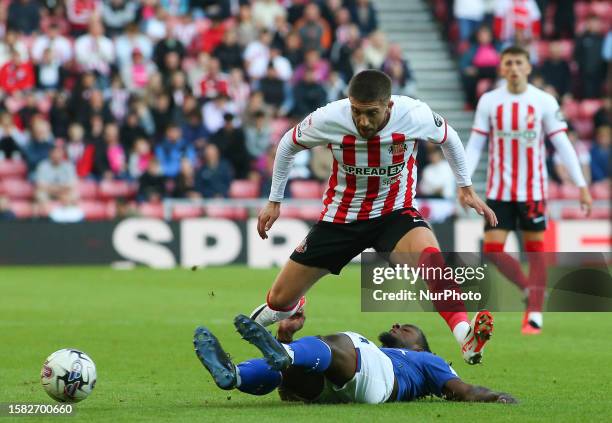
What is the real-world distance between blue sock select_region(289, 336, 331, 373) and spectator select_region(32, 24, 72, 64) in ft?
48.8

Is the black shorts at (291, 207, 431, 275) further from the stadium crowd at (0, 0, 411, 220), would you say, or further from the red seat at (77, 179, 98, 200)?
the red seat at (77, 179, 98, 200)

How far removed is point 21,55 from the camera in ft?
66.6

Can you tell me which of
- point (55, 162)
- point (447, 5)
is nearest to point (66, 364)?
point (55, 162)

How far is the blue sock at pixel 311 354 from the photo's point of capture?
6562mm

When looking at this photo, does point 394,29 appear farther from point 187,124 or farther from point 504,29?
point 187,124

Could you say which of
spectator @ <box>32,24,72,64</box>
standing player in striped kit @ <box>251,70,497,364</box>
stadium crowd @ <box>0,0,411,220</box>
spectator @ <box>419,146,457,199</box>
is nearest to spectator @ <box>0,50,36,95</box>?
stadium crowd @ <box>0,0,411,220</box>

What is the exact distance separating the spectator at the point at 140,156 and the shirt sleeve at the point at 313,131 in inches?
493

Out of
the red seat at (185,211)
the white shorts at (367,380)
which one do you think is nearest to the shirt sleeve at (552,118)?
the white shorts at (367,380)

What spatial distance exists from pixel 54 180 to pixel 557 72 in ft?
30.1

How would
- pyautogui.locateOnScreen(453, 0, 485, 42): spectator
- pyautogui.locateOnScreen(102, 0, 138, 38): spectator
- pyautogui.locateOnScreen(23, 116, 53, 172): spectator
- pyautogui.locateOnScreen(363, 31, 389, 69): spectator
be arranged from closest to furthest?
1. pyautogui.locateOnScreen(23, 116, 53, 172): spectator
2. pyautogui.locateOnScreen(102, 0, 138, 38): spectator
3. pyautogui.locateOnScreen(363, 31, 389, 69): spectator
4. pyautogui.locateOnScreen(453, 0, 485, 42): spectator

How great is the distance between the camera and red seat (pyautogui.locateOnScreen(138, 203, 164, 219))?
776 inches

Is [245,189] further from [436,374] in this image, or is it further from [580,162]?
[436,374]

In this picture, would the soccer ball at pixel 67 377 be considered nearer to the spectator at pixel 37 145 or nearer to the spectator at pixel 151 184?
the spectator at pixel 151 184

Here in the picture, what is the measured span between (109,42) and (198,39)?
169 centimetres
